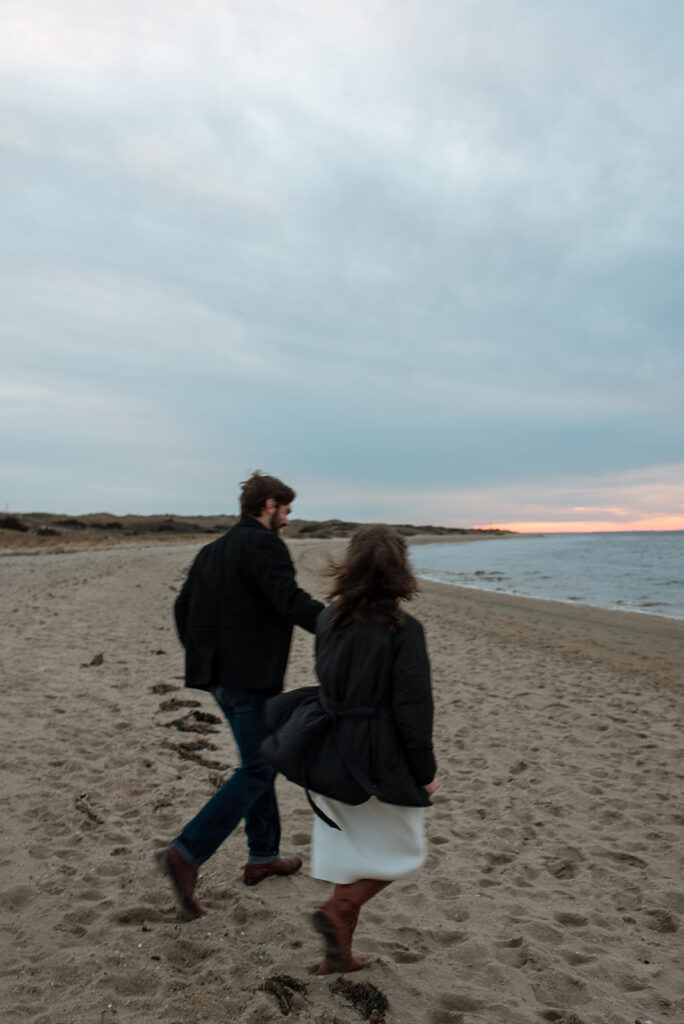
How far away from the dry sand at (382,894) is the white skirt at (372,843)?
1.87ft

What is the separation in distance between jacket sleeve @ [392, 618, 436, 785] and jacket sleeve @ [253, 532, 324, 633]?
0.57 m

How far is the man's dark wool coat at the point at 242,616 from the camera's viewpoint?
128 inches

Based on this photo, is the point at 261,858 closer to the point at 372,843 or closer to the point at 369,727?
the point at 372,843

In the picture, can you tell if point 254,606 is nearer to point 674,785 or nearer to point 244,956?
point 244,956

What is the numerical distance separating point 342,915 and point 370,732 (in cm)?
81

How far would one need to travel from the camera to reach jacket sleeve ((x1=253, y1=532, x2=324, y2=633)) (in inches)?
123

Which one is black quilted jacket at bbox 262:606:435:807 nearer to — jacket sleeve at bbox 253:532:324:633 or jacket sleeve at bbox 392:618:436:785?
jacket sleeve at bbox 392:618:436:785

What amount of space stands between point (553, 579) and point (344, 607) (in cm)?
3074

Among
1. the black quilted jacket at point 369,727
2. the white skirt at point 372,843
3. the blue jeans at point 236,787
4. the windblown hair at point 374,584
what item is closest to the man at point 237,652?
the blue jeans at point 236,787

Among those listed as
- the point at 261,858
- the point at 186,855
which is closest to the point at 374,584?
the point at 186,855

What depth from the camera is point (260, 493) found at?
348cm

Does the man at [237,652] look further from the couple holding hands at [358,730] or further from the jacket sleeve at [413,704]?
the jacket sleeve at [413,704]

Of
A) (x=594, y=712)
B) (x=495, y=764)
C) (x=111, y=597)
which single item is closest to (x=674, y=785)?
(x=495, y=764)

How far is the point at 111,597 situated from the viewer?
15.6m
